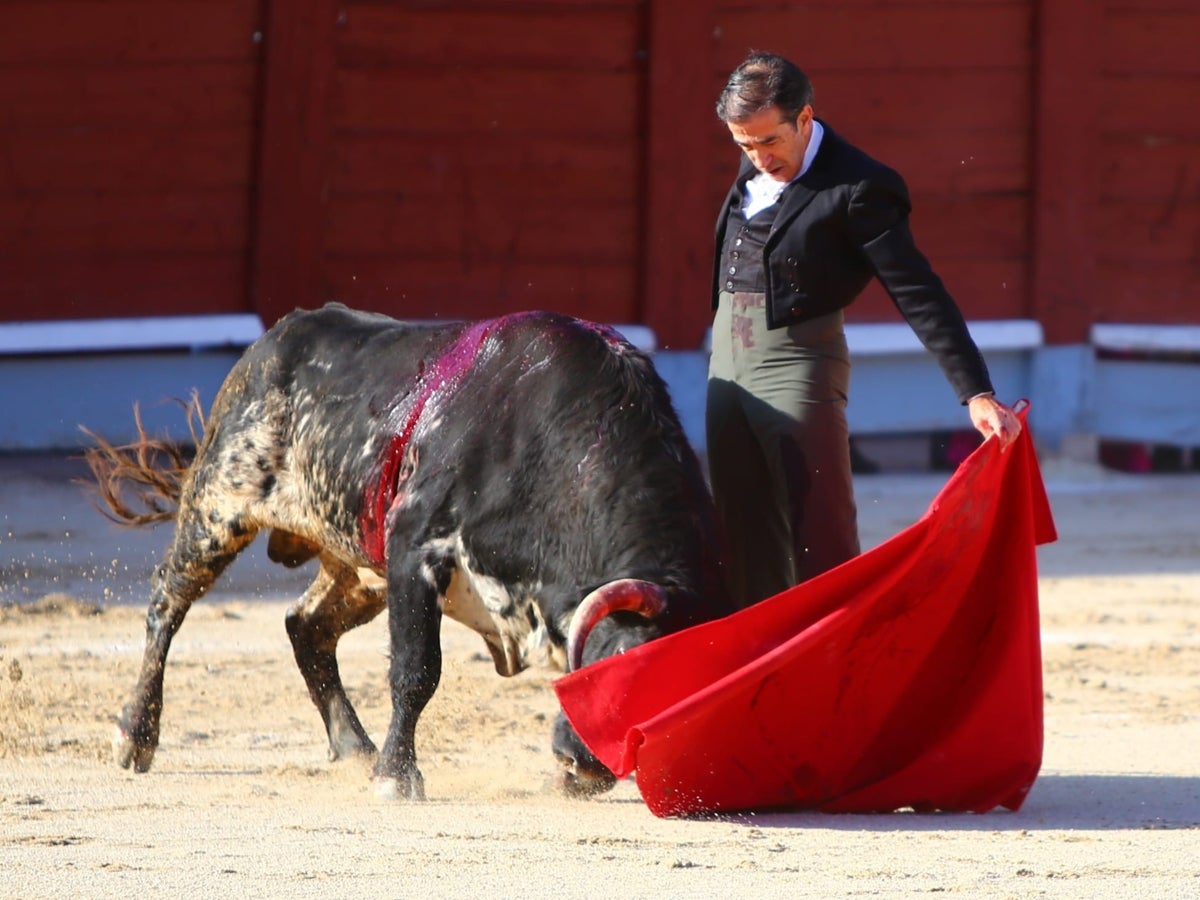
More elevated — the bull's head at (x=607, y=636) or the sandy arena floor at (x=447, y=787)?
the bull's head at (x=607, y=636)

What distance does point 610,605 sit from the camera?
356cm

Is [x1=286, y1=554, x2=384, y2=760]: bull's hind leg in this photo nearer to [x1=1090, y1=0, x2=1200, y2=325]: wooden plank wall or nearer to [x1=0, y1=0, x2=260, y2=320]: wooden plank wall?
[x1=0, y1=0, x2=260, y2=320]: wooden plank wall

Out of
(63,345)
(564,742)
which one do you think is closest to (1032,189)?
(63,345)

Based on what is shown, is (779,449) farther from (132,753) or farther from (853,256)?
(132,753)

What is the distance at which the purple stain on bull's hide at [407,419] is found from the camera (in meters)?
4.11

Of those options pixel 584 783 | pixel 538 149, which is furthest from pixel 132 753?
pixel 538 149

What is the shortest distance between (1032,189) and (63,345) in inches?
169

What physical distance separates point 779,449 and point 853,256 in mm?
400

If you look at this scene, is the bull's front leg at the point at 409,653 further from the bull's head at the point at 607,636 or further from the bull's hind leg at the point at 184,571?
the bull's hind leg at the point at 184,571

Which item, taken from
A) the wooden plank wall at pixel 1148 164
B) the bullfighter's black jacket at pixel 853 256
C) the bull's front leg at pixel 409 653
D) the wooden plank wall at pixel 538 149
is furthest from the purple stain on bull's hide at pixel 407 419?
the wooden plank wall at pixel 1148 164

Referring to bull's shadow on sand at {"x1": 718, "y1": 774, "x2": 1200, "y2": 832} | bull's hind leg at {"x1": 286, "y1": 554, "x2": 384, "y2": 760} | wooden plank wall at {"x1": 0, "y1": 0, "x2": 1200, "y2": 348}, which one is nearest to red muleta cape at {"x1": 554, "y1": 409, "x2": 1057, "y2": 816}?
bull's shadow on sand at {"x1": 718, "y1": 774, "x2": 1200, "y2": 832}

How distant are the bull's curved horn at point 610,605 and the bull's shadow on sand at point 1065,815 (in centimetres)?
42

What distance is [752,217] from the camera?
3.95 meters

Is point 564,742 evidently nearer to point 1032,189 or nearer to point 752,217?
point 752,217
